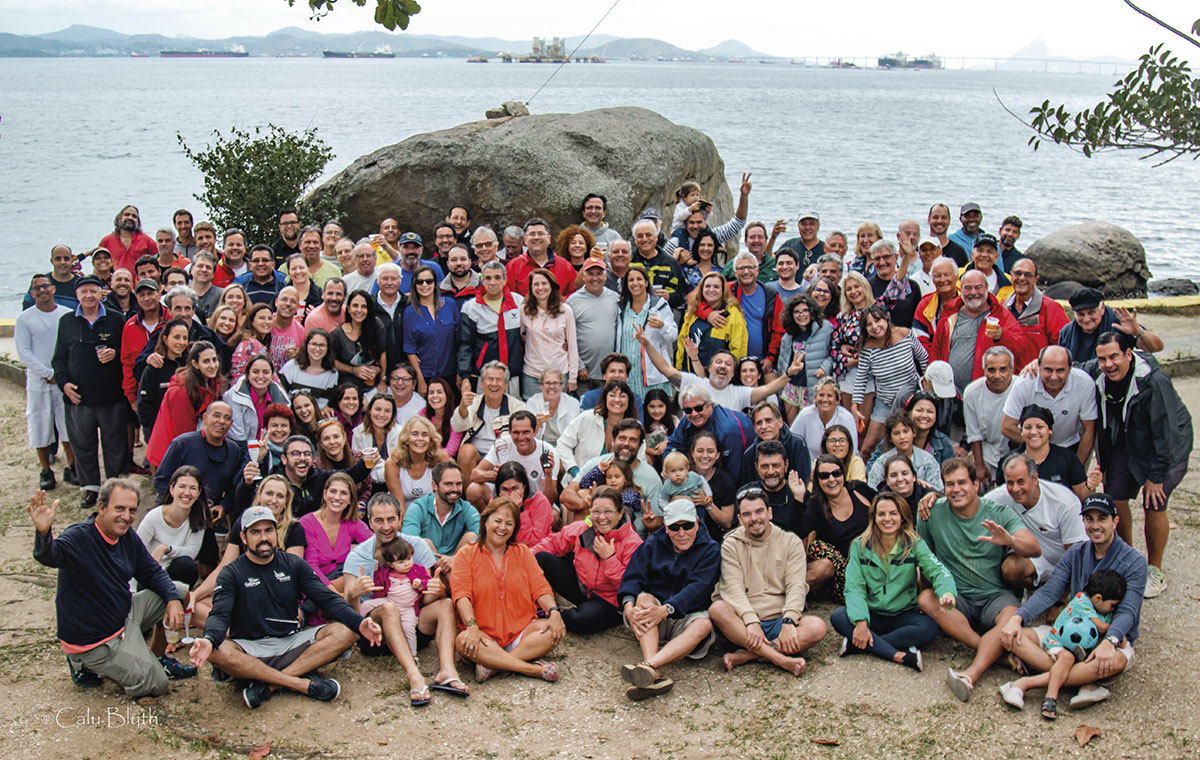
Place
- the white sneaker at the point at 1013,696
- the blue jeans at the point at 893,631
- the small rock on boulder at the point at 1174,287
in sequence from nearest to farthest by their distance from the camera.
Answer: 1. the white sneaker at the point at 1013,696
2. the blue jeans at the point at 893,631
3. the small rock on boulder at the point at 1174,287

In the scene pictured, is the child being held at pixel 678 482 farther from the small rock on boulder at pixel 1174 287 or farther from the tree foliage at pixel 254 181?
the small rock on boulder at pixel 1174 287

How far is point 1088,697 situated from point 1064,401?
2.36 meters

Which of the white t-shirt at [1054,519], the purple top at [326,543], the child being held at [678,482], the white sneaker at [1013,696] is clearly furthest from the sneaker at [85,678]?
the white t-shirt at [1054,519]

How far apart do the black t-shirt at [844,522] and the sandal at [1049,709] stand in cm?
169

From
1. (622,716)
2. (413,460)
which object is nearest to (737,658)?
(622,716)

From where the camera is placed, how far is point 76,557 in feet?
20.1

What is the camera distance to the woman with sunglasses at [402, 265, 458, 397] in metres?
9.22

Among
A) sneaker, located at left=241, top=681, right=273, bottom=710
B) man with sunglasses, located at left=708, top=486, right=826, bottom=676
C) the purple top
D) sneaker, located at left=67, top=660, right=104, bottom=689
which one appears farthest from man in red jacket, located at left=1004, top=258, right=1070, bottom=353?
sneaker, located at left=67, top=660, right=104, bottom=689

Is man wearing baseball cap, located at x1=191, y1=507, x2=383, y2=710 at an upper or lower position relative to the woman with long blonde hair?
lower

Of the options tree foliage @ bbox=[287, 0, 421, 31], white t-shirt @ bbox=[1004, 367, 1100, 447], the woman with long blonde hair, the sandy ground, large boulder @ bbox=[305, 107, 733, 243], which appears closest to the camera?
tree foliage @ bbox=[287, 0, 421, 31]

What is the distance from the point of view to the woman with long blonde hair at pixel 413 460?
782 centimetres

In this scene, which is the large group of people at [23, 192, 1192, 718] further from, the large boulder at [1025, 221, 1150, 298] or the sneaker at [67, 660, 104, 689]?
the large boulder at [1025, 221, 1150, 298]

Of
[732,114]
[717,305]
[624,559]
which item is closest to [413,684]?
[624,559]

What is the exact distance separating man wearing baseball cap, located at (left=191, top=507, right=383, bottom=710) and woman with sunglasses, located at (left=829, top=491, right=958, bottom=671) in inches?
123
